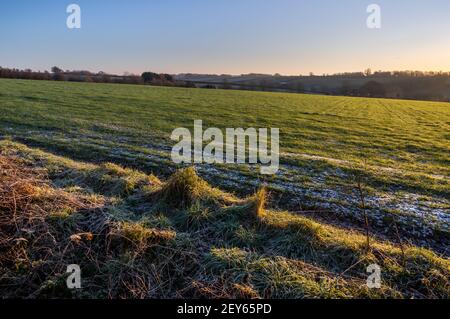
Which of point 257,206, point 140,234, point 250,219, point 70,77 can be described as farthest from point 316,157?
point 70,77

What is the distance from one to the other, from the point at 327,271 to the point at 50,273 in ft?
12.6

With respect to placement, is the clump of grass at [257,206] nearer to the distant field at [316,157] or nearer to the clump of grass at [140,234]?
the clump of grass at [140,234]

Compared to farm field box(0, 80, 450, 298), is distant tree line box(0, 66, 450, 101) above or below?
above

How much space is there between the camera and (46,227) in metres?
5.27

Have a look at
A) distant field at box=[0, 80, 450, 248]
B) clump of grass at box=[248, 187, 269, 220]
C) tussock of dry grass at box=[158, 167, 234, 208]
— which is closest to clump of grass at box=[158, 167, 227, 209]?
tussock of dry grass at box=[158, 167, 234, 208]

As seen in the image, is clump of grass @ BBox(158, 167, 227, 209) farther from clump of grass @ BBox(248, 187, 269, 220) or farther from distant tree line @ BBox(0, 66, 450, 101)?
distant tree line @ BBox(0, 66, 450, 101)

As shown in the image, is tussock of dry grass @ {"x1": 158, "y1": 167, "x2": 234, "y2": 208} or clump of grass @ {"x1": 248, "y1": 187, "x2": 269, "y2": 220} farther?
tussock of dry grass @ {"x1": 158, "y1": 167, "x2": 234, "y2": 208}

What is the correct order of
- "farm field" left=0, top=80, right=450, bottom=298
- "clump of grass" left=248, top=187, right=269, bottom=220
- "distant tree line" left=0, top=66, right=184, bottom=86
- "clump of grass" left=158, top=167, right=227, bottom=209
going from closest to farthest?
"farm field" left=0, top=80, right=450, bottom=298 < "clump of grass" left=248, top=187, right=269, bottom=220 < "clump of grass" left=158, top=167, right=227, bottom=209 < "distant tree line" left=0, top=66, right=184, bottom=86

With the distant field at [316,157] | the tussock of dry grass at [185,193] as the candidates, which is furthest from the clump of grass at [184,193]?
the distant field at [316,157]

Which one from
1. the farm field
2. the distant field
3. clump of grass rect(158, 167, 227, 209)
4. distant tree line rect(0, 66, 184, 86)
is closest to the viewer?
the farm field

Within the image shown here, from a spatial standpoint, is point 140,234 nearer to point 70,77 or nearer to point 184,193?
point 184,193

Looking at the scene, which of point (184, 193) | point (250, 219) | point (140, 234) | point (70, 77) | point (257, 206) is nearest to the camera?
point (140, 234)

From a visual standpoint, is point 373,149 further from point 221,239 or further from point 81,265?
point 81,265
